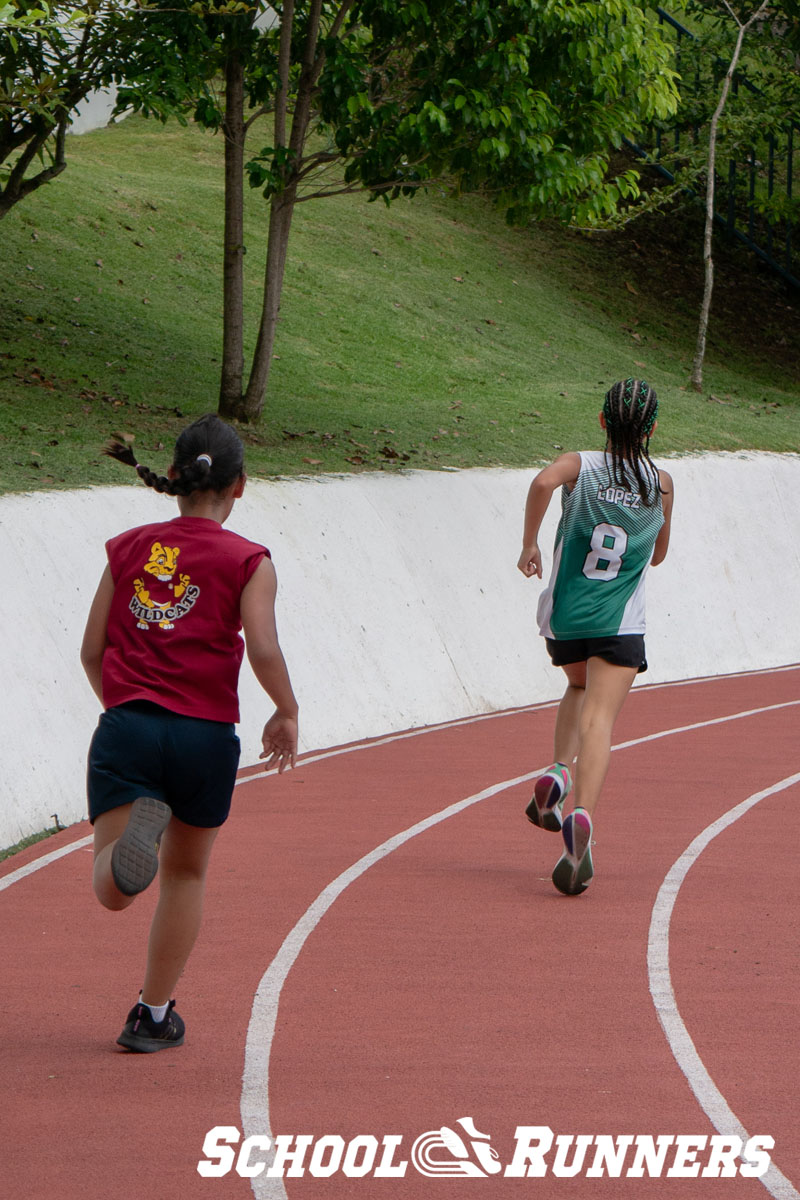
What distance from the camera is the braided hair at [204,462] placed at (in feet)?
15.2

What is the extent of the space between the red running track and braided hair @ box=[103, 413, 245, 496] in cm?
191

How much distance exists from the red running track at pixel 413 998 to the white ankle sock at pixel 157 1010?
14cm

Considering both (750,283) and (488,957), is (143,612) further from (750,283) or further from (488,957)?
(750,283)

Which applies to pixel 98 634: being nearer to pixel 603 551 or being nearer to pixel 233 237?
pixel 603 551

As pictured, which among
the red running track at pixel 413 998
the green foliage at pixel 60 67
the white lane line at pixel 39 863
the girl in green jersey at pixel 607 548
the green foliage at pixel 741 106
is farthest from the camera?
the green foliage at pixel 741 106

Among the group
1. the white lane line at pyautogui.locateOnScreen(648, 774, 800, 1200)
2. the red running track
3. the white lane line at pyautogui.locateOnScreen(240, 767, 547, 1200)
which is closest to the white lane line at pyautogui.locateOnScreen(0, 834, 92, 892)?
the red running track

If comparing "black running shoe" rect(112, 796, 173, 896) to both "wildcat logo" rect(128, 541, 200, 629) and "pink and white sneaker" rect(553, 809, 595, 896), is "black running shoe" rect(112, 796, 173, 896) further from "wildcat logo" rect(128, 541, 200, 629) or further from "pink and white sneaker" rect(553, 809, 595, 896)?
"pink and white sneaker" rect(553, 809, 595, 896)

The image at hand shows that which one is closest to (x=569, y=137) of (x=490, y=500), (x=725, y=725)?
(x=490, y=500)


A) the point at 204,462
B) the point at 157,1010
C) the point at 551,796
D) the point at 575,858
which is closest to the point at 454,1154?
the point at 157,1010

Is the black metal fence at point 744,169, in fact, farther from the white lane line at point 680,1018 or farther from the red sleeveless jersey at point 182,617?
the red sleeveless jersey at point 182,617

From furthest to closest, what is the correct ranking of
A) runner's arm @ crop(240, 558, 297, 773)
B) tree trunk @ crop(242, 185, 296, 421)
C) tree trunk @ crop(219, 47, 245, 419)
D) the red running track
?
1. tree trunk @ crop(242, 185, 296, 421)
2. tree trunk @ crop(219, 47, 245, 419)
3. runner's arm @ crop(240, 558, 297, 773)
4. the red running track

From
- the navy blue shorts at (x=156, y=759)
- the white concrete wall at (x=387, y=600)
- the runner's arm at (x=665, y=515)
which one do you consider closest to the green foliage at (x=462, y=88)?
the white concrete wall at (x=387, y=600)

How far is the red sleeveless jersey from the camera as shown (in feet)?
14.9

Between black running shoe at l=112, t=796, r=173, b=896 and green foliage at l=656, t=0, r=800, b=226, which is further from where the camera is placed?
green foliage at l=656, t=0, r=800, b=226
